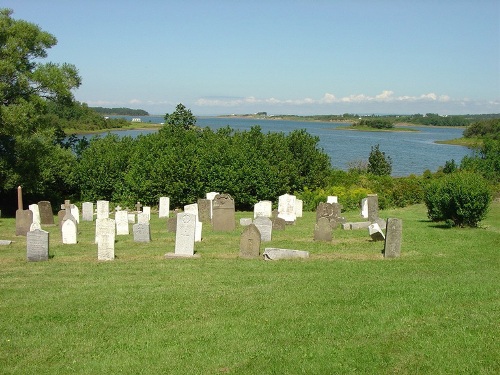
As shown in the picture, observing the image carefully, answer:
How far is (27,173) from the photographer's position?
Answer: 110 feet

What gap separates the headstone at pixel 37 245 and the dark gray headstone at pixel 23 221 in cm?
628

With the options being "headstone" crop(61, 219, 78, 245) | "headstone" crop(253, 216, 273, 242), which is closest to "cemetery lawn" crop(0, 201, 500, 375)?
"headstone" crop(253, 216, 273, 242)

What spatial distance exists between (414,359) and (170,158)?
89.3ft

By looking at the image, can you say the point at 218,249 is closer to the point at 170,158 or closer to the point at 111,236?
the point at 111,236

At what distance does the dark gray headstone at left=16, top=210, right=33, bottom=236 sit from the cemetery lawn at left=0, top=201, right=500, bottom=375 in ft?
19.7

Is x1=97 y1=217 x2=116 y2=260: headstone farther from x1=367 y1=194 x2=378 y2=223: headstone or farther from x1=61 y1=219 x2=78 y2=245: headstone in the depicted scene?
x1=367 y1=194 x2=378 y2=223: headstone

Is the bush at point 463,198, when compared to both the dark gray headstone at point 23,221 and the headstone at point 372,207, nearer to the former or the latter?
the headstone at point 372,207

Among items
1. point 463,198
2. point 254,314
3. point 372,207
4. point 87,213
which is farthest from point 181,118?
point 254,314

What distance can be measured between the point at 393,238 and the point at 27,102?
2503 centimetres

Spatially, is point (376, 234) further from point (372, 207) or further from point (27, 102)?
point (27, 102)

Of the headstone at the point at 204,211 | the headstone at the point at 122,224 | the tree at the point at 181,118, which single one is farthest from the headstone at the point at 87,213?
the tree at the point at 181,118

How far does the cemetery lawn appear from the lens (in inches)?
304

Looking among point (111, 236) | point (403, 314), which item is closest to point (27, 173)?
point (111, 236)

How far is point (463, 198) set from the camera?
67.9ft
